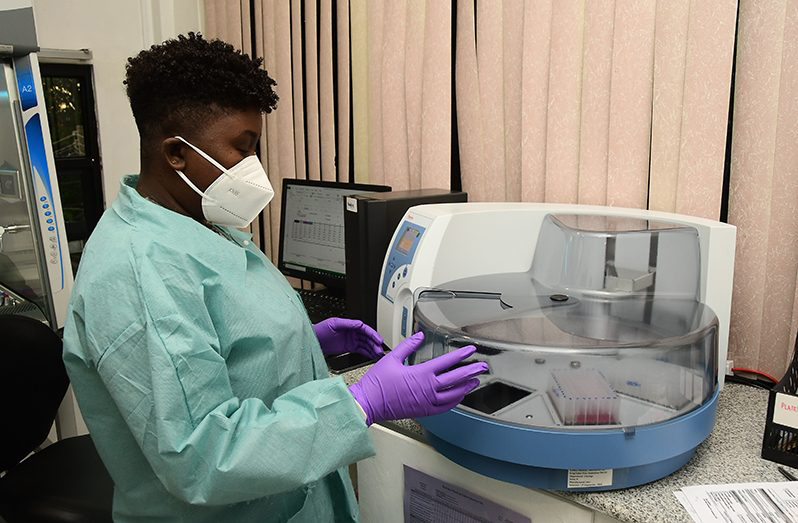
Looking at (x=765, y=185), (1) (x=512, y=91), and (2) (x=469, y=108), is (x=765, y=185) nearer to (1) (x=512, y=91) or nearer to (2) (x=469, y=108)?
(1) (x=512, y=91)

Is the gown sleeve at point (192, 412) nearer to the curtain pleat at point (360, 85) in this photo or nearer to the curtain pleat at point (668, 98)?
the curtain pleat at point (668, 98)

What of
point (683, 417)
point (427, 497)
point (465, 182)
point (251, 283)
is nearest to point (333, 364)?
point (427, 497)

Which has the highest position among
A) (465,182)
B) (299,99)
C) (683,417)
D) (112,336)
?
(299,99)

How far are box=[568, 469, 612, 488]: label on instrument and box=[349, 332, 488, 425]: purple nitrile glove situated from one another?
0.67 feet

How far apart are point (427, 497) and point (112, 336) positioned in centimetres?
66

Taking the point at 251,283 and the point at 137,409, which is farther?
the point at 251,283

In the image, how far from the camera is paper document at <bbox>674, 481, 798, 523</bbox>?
0.88m

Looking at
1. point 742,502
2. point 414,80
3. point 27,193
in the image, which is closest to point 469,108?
point 414,80

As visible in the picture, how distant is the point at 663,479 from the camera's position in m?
0.99

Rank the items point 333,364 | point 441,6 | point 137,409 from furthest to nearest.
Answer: point 441,6, point 333,364, point 137,409

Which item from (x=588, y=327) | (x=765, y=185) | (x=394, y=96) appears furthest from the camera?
(x=394, y=96)

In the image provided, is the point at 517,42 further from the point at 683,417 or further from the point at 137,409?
the point at 137,409

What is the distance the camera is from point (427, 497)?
46.9 inches

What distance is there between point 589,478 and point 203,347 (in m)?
0.61
